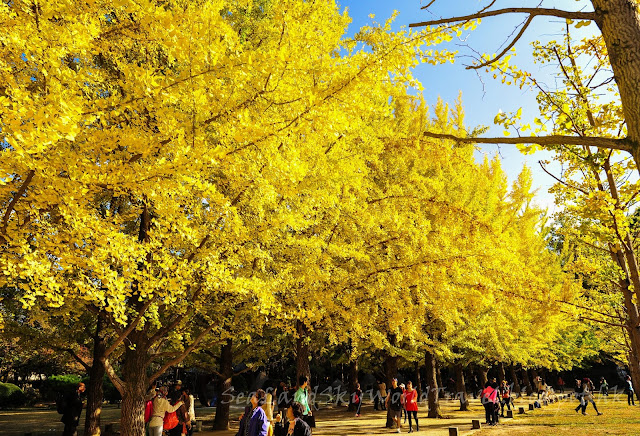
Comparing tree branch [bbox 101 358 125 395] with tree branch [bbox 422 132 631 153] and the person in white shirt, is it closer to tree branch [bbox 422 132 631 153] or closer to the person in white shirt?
the person in white shirt

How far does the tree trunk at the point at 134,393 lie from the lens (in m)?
7.77

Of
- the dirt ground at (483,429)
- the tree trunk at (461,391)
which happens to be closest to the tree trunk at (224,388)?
the dirt ground at (483,429)

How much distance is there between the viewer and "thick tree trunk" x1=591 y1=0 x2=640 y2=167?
2.57 metres

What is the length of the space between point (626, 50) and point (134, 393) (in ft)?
28.4

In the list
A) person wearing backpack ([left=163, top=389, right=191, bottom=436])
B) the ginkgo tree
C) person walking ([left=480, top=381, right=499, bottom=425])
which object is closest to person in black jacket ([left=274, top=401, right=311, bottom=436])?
the ginkgo tree

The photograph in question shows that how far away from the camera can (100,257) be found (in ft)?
15.4

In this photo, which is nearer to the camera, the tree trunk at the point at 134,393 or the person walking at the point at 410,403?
the tree trunk at the point at 134,393

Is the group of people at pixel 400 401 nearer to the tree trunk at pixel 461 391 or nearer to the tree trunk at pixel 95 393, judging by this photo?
the tree trunk at pixel 461 391

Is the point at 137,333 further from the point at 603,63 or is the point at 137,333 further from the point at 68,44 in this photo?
the point at 603,63

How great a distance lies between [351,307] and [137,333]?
14.0 ft

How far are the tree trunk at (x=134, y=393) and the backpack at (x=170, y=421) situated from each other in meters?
0.51

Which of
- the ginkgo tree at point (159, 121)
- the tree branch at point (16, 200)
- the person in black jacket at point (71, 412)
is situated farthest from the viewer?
the person in black jacket at point (71, 412)

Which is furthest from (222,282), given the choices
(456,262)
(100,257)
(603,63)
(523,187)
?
(523,187)

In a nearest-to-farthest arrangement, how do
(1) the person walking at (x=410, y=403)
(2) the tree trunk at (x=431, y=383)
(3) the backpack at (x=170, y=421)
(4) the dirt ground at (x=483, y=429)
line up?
(3) the backpack at (x=170, y=421) → (4) the dirt ground at (x=483, y=429) → (1) the person walking at (x=410, y=403) → (2) the tree trunk at (x=431, y=383)
